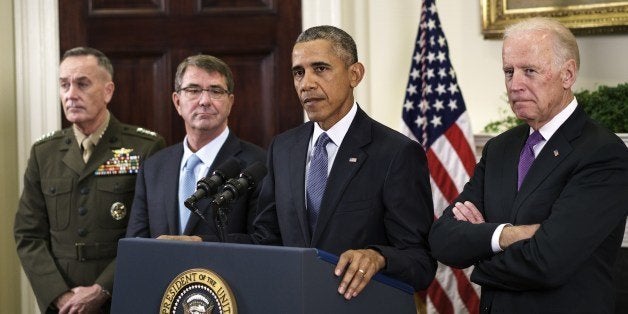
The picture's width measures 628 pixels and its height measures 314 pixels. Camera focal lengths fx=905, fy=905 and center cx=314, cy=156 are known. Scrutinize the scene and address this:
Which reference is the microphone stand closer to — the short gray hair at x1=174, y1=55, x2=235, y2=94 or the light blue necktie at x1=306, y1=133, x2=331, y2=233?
the light blue necktie at x1=306, y1=133, x2=331, y2=233

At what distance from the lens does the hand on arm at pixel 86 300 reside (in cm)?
391

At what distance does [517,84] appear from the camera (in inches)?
109

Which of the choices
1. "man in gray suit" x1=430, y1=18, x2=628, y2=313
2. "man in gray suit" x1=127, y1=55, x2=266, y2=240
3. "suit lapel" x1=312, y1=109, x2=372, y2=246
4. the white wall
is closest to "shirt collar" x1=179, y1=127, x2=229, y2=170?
"man in gray suit" x1=127, y1=55, x2=266, y2=240

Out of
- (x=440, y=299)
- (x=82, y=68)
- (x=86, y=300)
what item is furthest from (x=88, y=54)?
(x=440, y=299)

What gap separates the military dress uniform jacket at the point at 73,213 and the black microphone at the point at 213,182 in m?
1.48

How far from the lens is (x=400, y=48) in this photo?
5133mm

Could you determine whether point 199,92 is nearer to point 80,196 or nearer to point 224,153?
point 224,153

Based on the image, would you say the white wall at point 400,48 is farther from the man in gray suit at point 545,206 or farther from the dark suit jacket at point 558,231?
the dark suit jacket at point 558,231

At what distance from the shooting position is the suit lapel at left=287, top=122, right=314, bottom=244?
9.65 ft

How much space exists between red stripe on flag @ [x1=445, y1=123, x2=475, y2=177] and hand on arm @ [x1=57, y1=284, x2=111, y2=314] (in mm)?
1921

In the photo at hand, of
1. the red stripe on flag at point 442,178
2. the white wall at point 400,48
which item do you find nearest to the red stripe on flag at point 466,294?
the red stripe on flag at point 442,178

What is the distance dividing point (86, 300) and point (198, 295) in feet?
5.74

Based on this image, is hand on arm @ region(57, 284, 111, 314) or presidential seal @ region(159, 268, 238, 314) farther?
hand on arm @ region(57, 284, 111, 314)

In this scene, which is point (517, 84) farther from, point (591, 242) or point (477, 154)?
point (477, 154)
